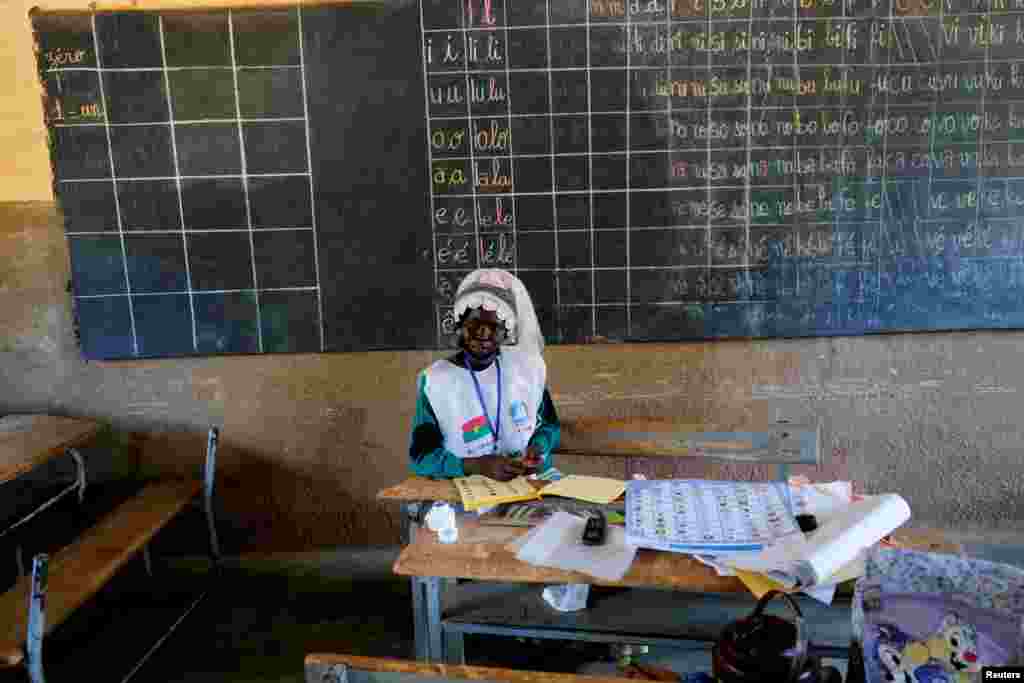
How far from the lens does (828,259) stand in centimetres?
335

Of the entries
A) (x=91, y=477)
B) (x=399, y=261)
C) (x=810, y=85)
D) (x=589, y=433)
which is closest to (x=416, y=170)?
(x=399, y=261)

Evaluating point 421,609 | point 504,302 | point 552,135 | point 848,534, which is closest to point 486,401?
point 504,302

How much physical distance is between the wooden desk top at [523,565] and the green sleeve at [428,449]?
1.46 ft

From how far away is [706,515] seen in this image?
1.96m

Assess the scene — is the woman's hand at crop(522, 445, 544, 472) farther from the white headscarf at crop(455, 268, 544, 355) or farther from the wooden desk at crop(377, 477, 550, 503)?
the white headscarf at crop(455, 268, 544, 355)

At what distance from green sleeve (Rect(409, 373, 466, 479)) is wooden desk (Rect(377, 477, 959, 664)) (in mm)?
357

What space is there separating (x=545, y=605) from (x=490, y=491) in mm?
368

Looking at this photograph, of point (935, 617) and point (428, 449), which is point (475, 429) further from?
point (935, 617)

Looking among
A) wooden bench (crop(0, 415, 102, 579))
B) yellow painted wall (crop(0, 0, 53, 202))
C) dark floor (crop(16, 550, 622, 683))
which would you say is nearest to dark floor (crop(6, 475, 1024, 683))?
dark floor (crop(16, 550, 622, 683))

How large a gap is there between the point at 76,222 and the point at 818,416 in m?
3.33

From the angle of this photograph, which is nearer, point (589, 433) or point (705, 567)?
point (705, 567)

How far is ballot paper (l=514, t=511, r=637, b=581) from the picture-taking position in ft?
5.72

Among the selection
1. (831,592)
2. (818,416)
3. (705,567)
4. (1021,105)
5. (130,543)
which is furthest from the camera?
(818,416)

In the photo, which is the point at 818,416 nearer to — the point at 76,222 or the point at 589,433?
the point at 589,433
